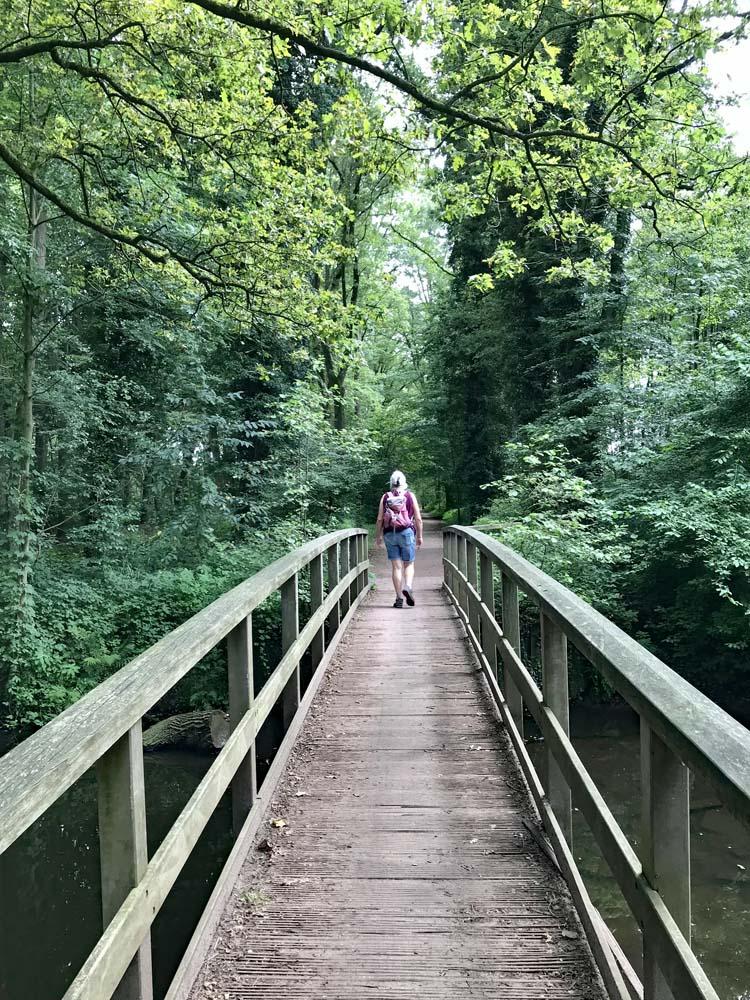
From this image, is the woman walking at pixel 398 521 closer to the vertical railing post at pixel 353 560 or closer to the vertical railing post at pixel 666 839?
the vertical railing post at pixel 353 560

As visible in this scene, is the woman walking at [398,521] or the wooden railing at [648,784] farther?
the woman walking at [398,521]

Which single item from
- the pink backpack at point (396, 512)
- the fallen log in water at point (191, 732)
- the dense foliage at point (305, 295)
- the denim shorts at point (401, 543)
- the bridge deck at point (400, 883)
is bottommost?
the fallen log in water at point (191, 732)

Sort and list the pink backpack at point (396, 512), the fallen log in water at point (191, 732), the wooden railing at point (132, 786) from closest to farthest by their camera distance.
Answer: the wooden railing at point (132, 786)
the pink backpack at point (396, 512)
the fallen log in water at point (191, 732)

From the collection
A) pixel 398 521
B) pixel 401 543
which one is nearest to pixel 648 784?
pixel 398 521

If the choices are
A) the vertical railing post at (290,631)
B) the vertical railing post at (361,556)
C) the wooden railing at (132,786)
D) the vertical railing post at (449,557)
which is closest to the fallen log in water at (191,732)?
the vertical railing post at (361,556)

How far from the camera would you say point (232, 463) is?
547 inches

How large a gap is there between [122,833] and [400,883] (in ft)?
5.04

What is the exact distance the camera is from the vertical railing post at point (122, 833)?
168cm

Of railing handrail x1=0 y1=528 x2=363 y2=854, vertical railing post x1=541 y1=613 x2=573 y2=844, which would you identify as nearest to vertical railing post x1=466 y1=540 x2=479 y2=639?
vertical railing post x1=541 y1=613 x2=573 y2=844

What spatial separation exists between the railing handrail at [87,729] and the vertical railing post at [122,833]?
0.32 feet

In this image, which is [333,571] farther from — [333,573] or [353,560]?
[353,560]

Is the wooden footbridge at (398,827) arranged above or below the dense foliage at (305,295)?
below

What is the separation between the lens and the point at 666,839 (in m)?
1.67

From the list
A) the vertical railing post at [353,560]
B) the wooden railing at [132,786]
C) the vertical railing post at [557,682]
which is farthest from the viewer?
the vertical railing post at [353,560]
